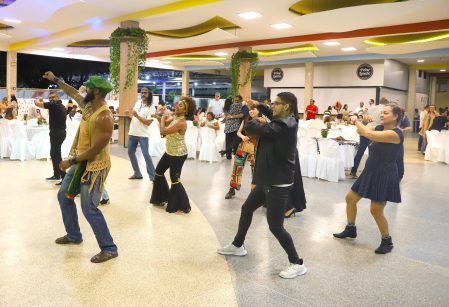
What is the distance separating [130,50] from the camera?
10828mm

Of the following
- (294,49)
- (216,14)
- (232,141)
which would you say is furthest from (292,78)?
(232,141)

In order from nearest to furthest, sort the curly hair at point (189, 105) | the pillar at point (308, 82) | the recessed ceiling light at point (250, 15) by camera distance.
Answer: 1. the curly hair at point (189, 105)
2. the recessed ceiling light at point (250, 15)
3. the pillar at point (308, 82)

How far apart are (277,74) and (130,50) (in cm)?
1126

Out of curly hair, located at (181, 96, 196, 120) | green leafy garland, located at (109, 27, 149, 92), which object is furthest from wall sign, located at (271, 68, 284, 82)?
curly hair, located at (181, 96, 196, 120)

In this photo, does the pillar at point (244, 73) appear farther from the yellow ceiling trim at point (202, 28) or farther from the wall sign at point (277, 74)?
the wall sign at point (277, 74)

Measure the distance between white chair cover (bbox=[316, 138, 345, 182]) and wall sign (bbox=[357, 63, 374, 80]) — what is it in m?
11.7

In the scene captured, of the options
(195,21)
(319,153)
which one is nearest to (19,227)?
(319,153)

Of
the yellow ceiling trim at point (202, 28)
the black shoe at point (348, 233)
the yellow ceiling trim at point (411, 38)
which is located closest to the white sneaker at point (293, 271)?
the black shoe at point (348, 233)

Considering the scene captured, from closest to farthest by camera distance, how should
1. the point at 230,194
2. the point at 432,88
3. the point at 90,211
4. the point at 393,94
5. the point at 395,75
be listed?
the point at 90,211 < the point at 230,194 < the point at 395,75 < the point at 393,94 < the point at 432,88

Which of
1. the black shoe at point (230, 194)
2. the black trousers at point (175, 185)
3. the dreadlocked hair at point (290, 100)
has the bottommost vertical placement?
the black shoe at point (230, 194)

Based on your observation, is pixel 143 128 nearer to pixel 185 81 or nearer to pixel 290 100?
pixel 290 100

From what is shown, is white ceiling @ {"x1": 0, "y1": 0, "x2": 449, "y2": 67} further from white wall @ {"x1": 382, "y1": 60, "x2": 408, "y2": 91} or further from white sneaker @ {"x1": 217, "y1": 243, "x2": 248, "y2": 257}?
white sneaker @ {"x1": 217, "y1": 243, "x2": 248, "y2": 257}

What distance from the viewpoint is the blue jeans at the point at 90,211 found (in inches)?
122

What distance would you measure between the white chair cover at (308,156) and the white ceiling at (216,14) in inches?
106
